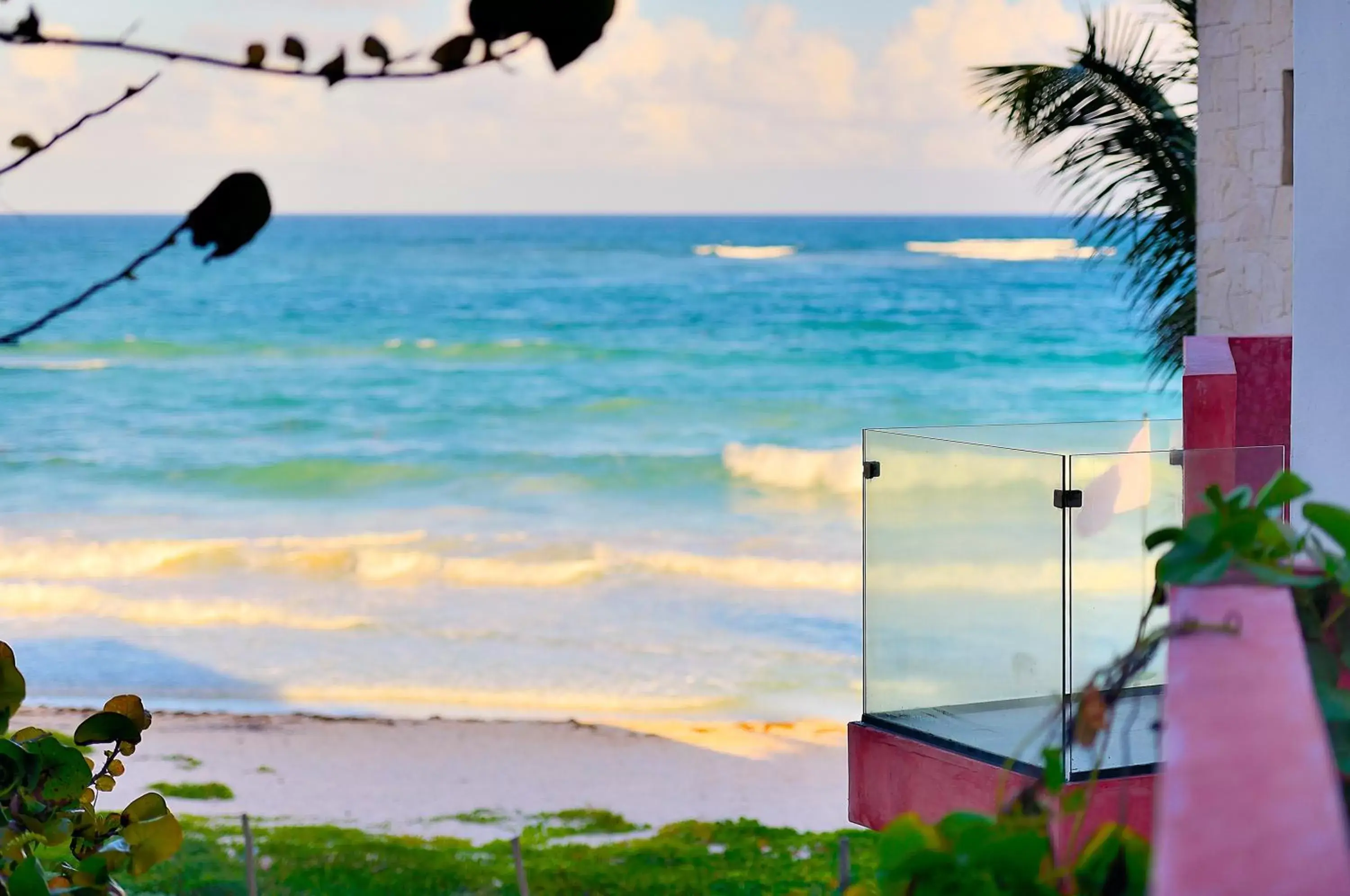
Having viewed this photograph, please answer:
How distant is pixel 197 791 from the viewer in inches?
364

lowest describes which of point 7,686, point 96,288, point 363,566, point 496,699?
point 496,699

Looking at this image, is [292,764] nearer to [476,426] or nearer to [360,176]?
[476,426]

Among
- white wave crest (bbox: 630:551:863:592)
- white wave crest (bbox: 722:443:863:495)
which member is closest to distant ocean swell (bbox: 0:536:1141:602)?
white wave crest (bbox: 630:551:863:592)

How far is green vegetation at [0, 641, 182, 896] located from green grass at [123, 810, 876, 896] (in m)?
5.39

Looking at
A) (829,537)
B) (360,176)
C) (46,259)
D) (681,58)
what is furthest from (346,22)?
(829,537)

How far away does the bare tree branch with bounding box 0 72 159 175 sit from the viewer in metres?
0.81

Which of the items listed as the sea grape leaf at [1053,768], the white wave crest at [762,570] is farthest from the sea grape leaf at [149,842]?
the white wave crest at [762,570]

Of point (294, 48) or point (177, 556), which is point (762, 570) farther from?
point (294, 48)

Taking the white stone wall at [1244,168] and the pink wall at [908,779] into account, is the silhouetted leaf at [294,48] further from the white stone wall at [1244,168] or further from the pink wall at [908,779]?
the white stone wall at [1244,168]

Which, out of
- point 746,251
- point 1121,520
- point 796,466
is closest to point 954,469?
point 1121,520

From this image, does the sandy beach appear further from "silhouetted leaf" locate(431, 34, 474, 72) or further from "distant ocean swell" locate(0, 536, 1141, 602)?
"silhouetted leaf" locate(431, 34, 474, 72)

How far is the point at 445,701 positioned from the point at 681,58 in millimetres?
23214

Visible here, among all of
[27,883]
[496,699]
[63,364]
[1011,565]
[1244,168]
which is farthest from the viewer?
[63,364]

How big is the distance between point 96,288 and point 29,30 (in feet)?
0.54
